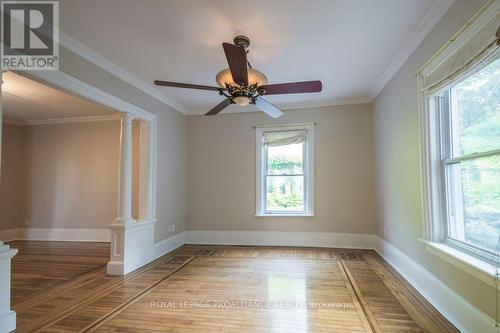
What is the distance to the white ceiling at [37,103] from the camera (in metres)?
3.79

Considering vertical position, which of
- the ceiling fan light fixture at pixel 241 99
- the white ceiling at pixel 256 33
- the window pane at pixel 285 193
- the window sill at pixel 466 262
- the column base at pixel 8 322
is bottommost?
the column base at pixel 8 322

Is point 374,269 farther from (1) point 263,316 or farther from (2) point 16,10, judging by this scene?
(2) point 16,10

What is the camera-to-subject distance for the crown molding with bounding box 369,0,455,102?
7.44ft

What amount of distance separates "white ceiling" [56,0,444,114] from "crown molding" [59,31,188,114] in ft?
0.25

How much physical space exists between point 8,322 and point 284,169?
408cm

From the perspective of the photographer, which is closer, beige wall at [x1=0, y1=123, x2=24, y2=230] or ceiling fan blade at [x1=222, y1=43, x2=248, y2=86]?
ceiling fan blade at [x1=222, y1=43, x2=248, y2=86]

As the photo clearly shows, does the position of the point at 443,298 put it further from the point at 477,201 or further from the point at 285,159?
the point at 285,159

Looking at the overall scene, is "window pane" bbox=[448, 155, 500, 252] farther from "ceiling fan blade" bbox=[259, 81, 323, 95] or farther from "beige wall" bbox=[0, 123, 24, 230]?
"beige wall" bbox=[0, 123, 24, 230]

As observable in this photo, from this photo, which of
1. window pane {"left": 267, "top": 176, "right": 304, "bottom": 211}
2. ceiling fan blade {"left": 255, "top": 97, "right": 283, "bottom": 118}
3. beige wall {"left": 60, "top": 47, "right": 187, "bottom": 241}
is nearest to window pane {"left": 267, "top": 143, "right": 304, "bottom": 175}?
window pane {"left": 267, "top": 176, "right": 304, "bottom": 211}

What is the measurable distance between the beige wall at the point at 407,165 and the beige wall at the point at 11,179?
7.02 m

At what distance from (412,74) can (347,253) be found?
282cm

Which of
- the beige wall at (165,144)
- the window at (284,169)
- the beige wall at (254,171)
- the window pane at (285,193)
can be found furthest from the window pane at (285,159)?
the beige wall at (165,144)

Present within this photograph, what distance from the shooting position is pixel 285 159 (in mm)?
5145

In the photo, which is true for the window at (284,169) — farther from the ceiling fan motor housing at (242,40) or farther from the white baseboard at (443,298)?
the ceiling fan motor housing at (242,40)
